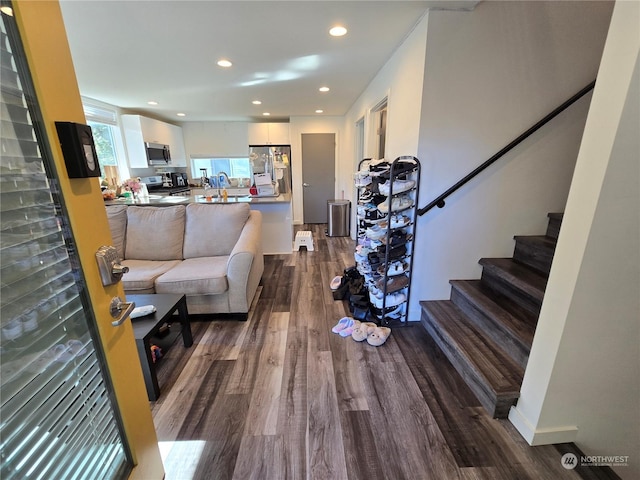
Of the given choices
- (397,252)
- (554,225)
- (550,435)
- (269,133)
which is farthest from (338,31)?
(269,133)

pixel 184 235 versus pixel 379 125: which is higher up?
pixel 379 125

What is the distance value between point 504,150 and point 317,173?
4.33 meters

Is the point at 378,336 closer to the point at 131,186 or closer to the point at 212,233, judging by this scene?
the point at 212,233

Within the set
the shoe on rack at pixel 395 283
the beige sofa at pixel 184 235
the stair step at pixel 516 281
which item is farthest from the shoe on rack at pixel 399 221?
the beige sofa at pixel 184 235

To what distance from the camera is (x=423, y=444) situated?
136 cm

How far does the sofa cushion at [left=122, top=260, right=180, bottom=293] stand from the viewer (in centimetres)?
224

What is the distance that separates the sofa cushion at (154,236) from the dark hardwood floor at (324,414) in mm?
956

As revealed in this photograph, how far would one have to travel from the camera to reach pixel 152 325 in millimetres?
1652

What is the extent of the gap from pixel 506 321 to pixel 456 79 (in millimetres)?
1697

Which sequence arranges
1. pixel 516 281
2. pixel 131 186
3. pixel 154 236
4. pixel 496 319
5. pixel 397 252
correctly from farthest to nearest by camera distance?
pixel 131 186 < pixel 154 236 < pixel 397 252 < pixel 516 281 < pixel 496 319

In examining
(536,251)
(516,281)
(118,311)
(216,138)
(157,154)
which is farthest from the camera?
(216,138)

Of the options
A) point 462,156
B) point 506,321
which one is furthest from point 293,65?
point 506,321

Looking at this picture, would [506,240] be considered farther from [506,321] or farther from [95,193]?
[95,193]

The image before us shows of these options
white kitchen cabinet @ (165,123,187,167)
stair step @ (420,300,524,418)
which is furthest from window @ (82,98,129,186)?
stair step @ (420,300,524,418)
